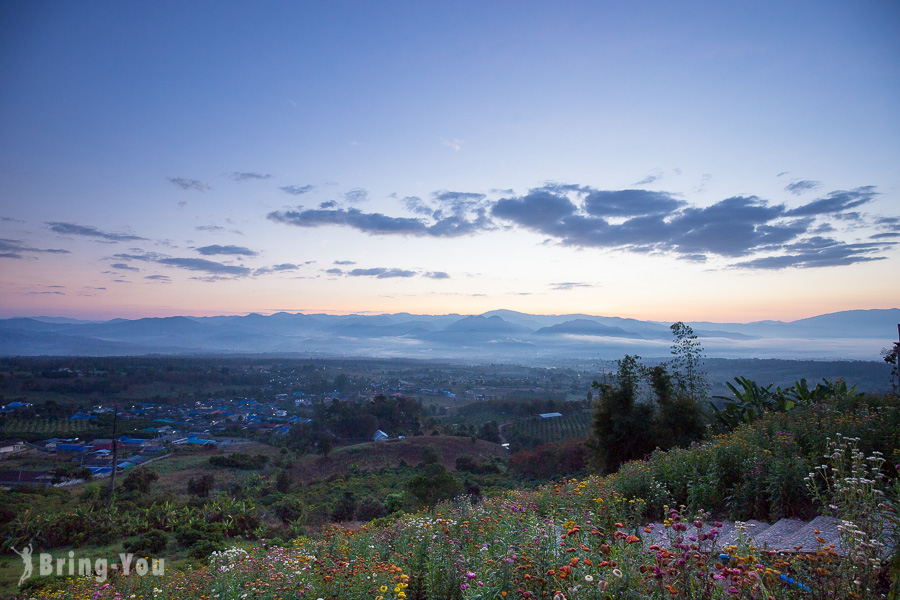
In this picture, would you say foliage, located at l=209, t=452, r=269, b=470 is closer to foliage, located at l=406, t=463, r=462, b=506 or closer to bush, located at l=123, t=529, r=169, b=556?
foliage, located at l=406, t=463, r=462, b=506

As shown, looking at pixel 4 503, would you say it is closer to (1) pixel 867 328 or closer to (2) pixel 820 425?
(2) pixel 820 425

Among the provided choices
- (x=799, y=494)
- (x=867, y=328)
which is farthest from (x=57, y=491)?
(x=867, y=328)

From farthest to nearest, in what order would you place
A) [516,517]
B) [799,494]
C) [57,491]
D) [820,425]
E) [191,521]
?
[57,491] < [191,521] < [820,425] < [799,494] < [516,517]

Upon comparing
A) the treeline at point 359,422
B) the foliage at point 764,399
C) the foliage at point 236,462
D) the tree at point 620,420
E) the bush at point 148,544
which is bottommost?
the treeline at point 359,422

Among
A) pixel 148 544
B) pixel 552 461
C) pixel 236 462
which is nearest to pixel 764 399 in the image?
pixel 552 461

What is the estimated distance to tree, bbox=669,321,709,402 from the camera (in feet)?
42.1

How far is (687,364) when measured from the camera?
43.9 feet

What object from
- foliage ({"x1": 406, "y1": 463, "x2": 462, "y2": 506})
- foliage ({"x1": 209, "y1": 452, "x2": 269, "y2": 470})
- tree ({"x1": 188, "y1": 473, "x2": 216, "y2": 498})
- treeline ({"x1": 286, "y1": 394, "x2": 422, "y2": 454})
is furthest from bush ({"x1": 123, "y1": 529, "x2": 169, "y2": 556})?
treeline ({"x1": 286, "y1": 394, "x2": 422, "y2": 454})

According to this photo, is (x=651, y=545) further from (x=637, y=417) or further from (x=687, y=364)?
(x=687, y=364)

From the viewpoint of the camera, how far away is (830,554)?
1.96m

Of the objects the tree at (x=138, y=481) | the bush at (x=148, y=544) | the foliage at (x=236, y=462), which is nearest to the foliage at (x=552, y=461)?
the bush at (x=148, y=544)

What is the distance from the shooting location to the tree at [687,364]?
1283 centimetres

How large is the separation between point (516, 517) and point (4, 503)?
20.5 meters

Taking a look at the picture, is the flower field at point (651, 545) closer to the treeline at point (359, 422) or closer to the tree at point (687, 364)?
the tree at point (687, 364)
